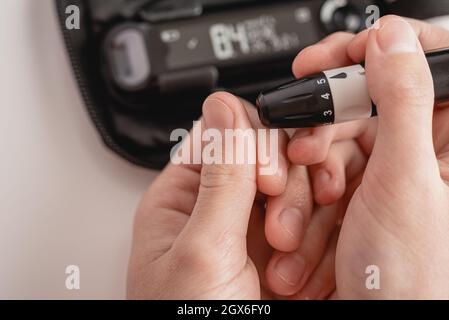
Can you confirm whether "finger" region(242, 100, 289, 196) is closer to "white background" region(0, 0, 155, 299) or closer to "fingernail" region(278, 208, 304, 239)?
"fingernail" region(278, 208, 304, 239)

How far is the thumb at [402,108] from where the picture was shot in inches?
14.2

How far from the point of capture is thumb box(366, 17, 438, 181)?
0.36 metres

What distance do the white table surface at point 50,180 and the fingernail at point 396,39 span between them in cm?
30

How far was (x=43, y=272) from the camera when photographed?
0.54m

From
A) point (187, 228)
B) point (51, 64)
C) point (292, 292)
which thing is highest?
point (51, 64)

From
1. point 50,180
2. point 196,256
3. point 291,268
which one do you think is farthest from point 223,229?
point 50,180

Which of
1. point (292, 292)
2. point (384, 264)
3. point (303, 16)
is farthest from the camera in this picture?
point (303, 16)

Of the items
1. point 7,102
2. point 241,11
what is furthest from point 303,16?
point 7,102

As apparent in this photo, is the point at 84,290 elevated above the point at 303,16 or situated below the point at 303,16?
below

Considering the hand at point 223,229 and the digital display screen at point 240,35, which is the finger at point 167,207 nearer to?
the hand at point 223,229

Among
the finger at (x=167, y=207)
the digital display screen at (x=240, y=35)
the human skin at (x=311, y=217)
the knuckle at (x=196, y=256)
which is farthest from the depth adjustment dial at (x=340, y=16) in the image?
the knuckle at (x=196, y=256)

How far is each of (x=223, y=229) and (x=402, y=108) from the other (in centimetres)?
15

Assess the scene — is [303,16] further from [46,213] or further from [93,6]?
[46,213]

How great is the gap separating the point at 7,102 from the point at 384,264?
1.29 ft
